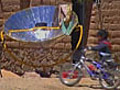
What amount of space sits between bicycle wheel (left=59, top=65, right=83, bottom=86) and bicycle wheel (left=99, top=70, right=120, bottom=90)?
18.3 inches

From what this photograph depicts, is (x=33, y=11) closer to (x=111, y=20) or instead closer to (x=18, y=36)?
(x=18, y=36)

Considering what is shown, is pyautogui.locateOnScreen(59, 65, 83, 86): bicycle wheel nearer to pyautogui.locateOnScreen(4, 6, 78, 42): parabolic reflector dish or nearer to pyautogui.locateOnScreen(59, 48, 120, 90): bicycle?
pyautogui.locateOnScreen(59, 48, 120, 90): bicycle

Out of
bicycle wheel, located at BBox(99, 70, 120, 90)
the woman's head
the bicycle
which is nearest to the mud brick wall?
the woman's head

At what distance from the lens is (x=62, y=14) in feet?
52.6

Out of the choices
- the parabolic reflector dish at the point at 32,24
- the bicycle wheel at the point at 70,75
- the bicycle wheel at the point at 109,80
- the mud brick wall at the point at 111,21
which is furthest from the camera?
the mud brick wall at the point at 111,21

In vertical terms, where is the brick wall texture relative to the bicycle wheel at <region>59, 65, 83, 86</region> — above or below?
below

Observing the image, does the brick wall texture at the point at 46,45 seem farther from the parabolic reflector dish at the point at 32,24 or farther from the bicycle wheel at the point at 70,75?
the bicycle wheel at the point at 70,75

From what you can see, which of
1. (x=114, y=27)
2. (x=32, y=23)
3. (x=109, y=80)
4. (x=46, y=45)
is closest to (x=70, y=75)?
(x=109, y=80)

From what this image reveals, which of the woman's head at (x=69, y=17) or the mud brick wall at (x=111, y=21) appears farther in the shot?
the woman's head at (x=69, y=17)

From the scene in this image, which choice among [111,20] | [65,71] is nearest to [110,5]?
[111,20]

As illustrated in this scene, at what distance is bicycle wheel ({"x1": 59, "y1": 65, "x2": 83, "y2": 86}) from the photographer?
973cm

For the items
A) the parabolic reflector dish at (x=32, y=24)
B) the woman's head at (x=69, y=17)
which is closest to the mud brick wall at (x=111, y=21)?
the woman's head at (x=69, y=17)

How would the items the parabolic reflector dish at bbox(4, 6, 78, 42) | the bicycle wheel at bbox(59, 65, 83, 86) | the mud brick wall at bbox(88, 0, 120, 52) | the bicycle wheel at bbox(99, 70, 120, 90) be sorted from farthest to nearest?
1. the mud brick wall at bbox(88, 0, 120, 52)
2. the parabolic reflector dish at bbox(4, 6, 78, 42)
3. the bicycle wheel at bbox(59, 65, 83, 86)
4. the bicycle wheel at bbox(99, 70, 120, 90)

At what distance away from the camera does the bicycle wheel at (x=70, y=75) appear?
31.9 ft
